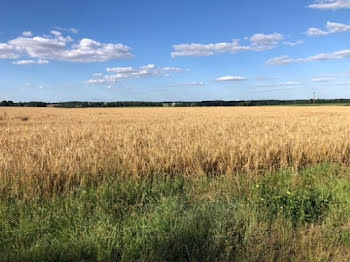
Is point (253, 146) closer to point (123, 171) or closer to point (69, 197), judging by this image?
point (123, 171)

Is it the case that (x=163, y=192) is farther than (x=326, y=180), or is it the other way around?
(x=326, y=180)

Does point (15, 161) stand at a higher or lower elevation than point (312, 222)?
higher

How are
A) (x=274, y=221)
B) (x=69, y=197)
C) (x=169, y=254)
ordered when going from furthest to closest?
1. (x=69, y=197)
2. (x=274, y=221)
3. (x=169, y=254)

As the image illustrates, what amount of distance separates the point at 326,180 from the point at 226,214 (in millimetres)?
2883

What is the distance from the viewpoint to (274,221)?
444cm

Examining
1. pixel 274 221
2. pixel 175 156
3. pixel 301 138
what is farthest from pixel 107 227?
pixel 301 138

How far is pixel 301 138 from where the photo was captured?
9.84 meters

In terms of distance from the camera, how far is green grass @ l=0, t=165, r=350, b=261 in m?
3.74

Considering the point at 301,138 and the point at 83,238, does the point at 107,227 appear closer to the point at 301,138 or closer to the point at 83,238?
the point at 83,238

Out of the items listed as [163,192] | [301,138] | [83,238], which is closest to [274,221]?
[163,192]

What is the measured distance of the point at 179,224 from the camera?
423 centimetres

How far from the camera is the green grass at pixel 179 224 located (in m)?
3.74

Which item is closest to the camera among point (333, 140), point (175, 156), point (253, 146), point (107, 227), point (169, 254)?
point (169, 254)

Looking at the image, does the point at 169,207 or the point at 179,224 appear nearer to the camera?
the point at 179,224
